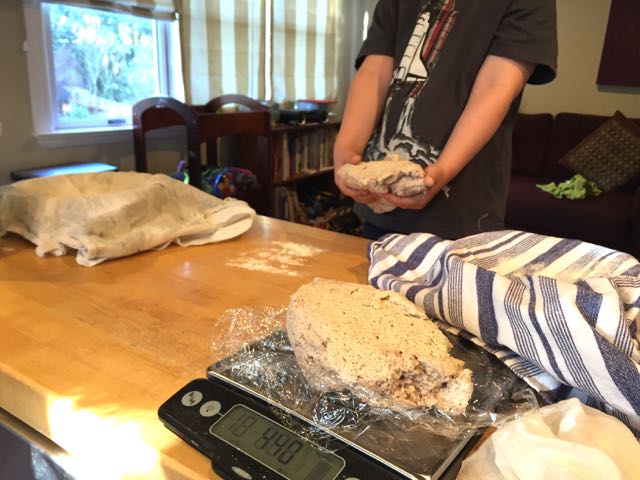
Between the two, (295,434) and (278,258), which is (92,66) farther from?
(295,434)

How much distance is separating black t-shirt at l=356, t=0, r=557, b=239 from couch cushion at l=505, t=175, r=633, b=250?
193cm

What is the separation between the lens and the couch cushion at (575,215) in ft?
8.81

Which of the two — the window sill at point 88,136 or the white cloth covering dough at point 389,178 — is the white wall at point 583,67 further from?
the white cloth covering dough at point 389,178

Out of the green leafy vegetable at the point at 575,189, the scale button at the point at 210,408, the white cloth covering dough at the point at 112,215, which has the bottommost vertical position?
the green leafy vegetable at the point at 575,189

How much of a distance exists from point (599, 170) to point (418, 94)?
247 cm

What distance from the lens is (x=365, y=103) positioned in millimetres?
1135

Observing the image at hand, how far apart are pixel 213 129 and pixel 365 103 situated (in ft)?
3.73

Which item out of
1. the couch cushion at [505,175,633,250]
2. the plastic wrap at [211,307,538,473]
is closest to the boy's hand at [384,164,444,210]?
the plastic wrap at [211,307,538,473]

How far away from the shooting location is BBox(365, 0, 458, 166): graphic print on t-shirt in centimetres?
103

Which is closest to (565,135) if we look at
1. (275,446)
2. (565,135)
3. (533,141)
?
(565,135)

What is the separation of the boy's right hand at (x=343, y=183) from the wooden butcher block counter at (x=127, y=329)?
0.31 ft

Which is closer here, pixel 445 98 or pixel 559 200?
pixel 445 98

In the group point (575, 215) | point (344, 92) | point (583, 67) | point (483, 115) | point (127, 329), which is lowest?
point (575, 215)

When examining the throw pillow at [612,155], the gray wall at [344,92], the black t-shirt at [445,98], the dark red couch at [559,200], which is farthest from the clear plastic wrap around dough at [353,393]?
the throw pillow at [612,155]
